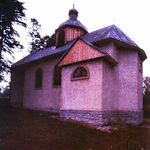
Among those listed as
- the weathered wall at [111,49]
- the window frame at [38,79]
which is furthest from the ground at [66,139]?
the window frame at [38,79]

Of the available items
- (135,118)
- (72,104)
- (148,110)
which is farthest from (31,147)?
(148,110)

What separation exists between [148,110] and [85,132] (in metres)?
11.3

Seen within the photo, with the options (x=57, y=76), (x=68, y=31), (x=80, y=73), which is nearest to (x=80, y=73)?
(x=80, y=73)

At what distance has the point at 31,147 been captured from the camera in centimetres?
779

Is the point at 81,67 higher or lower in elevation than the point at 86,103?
higher

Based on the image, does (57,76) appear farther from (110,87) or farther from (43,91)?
(110,87)

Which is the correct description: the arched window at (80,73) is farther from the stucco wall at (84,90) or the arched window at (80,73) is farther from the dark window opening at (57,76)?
the dark window opening at (57,76)

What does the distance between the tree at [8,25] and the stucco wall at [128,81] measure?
9.25 m

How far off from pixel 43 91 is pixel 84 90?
22.3 feet

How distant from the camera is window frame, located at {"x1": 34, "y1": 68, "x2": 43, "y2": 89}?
21.2 metres

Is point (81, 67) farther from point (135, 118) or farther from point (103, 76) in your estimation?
point (135, 118)

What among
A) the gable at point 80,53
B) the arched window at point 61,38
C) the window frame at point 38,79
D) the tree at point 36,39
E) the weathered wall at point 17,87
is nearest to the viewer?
the gable at point 80,53

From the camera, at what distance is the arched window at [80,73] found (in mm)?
14737

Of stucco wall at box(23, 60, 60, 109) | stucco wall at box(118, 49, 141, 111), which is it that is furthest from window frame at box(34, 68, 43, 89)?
stucco wall at box(118, 49, 141, 111)
